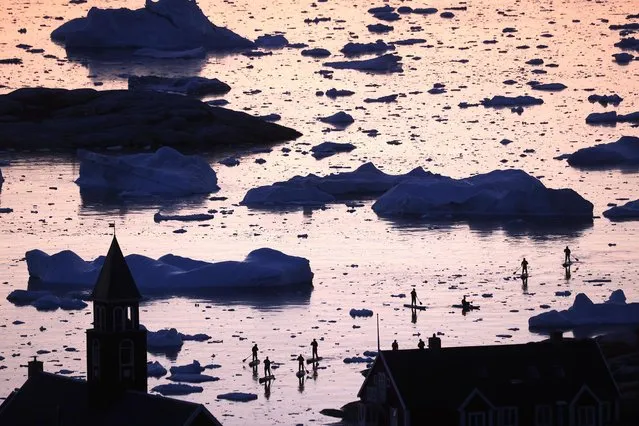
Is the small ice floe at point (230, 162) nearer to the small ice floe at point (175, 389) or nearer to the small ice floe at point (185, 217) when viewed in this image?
the small ice floe at point (185, 217)

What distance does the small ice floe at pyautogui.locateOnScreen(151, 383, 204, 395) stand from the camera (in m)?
45.2

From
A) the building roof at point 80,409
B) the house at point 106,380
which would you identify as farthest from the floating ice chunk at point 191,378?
the house at point 106,380

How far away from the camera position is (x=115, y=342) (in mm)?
36438

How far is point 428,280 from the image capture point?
195 ft

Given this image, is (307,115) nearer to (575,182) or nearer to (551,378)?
(575,182)

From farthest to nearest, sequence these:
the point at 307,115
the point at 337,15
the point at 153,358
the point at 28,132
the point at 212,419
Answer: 1. the point at 337,15
2. the point at 307,115
3. the point at 28,132
4. the point at 153,358
5. the point at 212,419

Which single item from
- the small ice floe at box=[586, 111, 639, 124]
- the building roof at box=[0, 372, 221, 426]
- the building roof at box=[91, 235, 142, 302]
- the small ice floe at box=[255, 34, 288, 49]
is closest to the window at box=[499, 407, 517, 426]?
the building roof at box=[0, 372, 221, 426]

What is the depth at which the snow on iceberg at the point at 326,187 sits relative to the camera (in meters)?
72.4

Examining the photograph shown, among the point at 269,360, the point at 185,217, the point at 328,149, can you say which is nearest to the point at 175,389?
the point at 269,360

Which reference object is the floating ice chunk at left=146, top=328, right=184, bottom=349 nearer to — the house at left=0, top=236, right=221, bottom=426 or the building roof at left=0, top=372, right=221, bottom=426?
the building roof at left=0, top=372, right=221, bottom=426

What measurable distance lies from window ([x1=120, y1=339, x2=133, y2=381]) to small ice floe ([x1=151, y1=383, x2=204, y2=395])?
8733mm

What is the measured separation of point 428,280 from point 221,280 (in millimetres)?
5493

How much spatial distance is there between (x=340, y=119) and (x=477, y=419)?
5578cm

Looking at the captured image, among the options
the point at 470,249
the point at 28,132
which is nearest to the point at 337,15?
the point at 28,132
